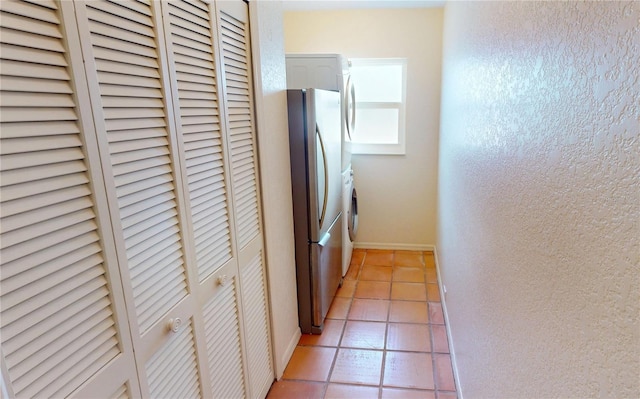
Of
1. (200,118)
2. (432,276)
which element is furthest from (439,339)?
(200,118)

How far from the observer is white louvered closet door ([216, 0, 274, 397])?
1548 mm

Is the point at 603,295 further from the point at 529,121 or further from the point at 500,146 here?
the point at 500,146

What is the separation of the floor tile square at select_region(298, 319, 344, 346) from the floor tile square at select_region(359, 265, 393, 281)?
31.6 inches

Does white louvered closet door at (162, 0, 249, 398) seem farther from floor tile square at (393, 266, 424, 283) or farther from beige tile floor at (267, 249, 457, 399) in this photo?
floor tile square at (393, 266, 424, 283)

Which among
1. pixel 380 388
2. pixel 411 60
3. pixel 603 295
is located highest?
pixel 411 60

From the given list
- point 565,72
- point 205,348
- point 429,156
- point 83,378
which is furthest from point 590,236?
point 429,156

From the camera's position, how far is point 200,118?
133 cm

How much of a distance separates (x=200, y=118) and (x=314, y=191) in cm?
108

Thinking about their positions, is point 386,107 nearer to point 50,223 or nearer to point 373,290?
point 373,290

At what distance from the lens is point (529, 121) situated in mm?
938

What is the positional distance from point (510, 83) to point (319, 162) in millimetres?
1339

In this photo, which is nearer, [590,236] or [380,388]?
[590,236]

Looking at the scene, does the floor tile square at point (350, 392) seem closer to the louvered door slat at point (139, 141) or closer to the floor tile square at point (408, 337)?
the floor tile square at point (408, 337)

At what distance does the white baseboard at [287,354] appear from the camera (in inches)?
84.0
